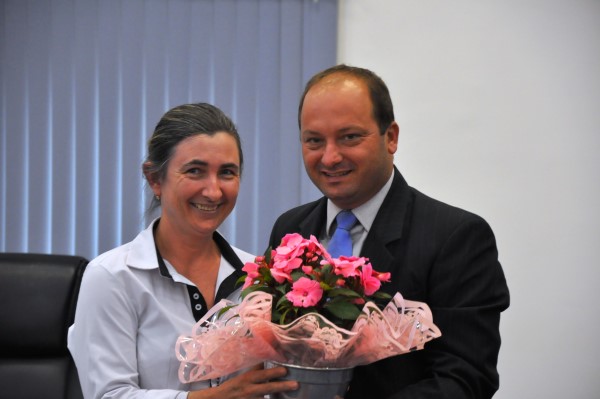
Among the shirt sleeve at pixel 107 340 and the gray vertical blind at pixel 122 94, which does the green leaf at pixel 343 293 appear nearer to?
the shirt sleeve at pixel 107 340

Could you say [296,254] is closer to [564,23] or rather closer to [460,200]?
[460,200]

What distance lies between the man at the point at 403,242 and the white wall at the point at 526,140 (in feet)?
Answer: 5.84

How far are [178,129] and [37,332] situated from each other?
1.01 meters

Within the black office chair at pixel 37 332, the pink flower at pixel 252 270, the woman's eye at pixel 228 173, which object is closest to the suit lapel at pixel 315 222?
the woman's eye at pixel 228 173

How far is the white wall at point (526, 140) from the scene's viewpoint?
330 centimetres

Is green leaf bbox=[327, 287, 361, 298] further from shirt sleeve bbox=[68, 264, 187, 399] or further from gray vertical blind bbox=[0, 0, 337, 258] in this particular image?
gray vertical blind bbox=[0, 0, 337, 258]

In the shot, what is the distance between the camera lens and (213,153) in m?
1.66

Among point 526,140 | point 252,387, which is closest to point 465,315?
point 252,387

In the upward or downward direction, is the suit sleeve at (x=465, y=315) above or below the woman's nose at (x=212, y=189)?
below

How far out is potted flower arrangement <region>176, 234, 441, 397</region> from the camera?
116cm

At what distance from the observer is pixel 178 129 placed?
1669 millimetres

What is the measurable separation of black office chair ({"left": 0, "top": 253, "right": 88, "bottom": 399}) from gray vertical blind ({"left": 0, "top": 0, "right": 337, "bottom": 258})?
1.10 metres

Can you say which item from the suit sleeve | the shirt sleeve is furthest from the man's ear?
the shirt sleeve

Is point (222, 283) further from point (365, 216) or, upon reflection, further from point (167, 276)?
point (365, 216)
